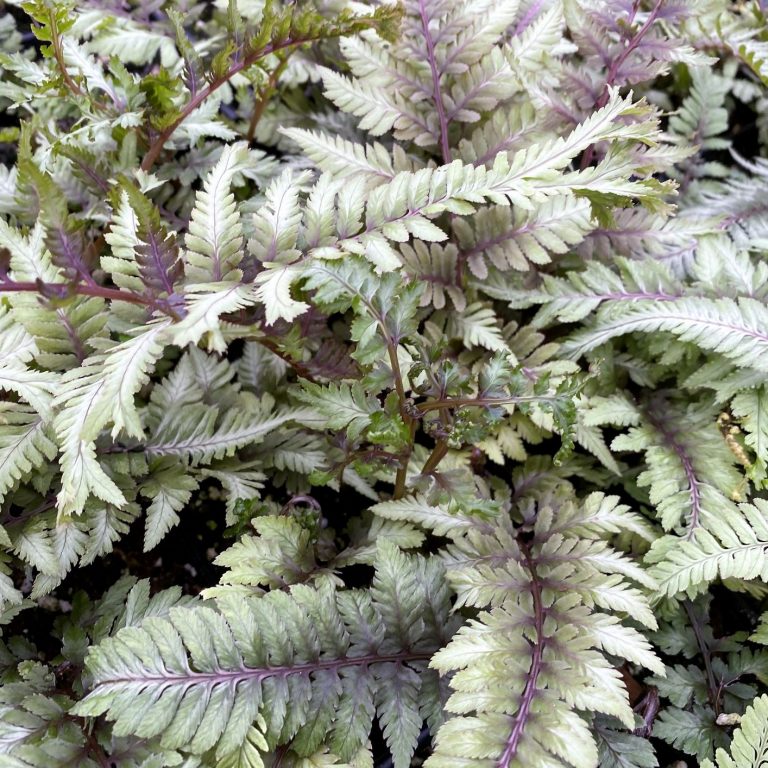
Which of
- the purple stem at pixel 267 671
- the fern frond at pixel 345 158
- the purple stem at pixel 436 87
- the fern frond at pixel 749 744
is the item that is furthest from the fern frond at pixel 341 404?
the fern frond at pixel 749 744

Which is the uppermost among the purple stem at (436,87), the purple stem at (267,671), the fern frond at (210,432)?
the purple stem at (436,87)

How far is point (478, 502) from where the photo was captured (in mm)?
1238

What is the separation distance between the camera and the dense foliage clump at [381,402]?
1.15 m

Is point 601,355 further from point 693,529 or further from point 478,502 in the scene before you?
point 478,502

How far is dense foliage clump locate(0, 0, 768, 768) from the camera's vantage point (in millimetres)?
1154

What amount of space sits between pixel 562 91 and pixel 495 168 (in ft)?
2.06

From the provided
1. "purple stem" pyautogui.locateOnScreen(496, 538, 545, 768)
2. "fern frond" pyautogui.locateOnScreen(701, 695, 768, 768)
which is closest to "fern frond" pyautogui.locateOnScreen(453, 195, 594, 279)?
"purple stem" pyautogui.locateOnScreen(496, 538, 545, 768)

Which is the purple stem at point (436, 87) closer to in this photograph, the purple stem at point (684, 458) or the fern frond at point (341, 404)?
the fern frond at point (341, 404)

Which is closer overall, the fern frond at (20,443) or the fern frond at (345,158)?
the fern frond at (20,443)

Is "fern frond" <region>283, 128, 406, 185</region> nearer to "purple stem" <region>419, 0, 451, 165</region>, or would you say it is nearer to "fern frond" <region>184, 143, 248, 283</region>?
"purple stem" <region>419, 0, 451, 165</region>

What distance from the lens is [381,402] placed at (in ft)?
4.64

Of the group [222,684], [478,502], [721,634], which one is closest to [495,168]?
[478,502]

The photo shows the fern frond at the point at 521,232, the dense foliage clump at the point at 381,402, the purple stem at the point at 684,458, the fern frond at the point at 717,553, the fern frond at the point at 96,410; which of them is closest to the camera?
the fern frond at the point at 96,410

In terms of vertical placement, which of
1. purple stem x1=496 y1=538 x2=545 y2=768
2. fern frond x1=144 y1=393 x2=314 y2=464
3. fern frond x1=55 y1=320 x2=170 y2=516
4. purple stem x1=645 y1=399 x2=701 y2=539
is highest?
fern frond x1=55 y1=320 x2=170 y2=516
